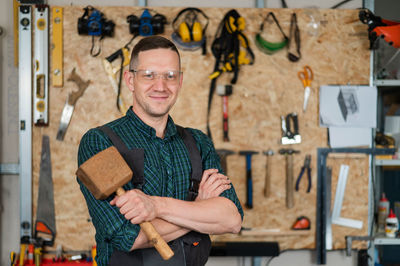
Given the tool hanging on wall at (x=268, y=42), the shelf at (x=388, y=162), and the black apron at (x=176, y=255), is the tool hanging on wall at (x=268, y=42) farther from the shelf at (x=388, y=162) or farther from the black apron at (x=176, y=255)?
the black apron at (x=176, y=255)

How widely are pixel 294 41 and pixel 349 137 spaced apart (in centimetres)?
77

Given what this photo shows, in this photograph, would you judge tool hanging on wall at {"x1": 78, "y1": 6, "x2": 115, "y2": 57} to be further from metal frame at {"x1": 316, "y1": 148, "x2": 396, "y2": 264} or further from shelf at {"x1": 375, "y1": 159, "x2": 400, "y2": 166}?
shelf at {"x1": 375, "y1": 159, "x2": 400, "y2": 166}

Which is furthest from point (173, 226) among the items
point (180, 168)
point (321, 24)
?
point (321, 24)

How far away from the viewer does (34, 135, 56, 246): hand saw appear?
2.30 metres

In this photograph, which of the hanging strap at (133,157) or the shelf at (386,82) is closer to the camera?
the hanging strap at (133,157)

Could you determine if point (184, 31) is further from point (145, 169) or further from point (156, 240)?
point (156, 240)

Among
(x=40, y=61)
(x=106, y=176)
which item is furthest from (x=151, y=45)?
(x=40, y=61)

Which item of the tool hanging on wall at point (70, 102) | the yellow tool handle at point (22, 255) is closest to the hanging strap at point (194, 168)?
the tool hanging on wall at point (70, 102)

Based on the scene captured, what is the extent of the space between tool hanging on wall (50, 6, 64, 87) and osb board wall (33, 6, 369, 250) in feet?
0.11

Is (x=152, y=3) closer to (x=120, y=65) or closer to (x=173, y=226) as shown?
(x=120, y=65)

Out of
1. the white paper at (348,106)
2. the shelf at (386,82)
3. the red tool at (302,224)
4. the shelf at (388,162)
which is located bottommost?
the red tool at (302,224)

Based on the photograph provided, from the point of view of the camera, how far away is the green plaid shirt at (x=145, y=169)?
1.15 metres

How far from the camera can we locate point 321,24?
2.42m

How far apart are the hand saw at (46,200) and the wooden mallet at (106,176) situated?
4.42ft
